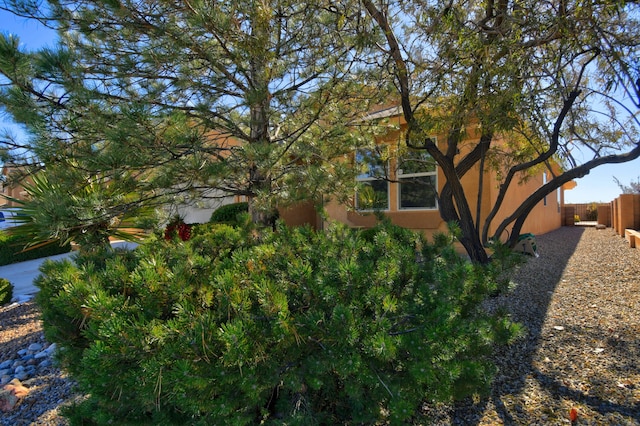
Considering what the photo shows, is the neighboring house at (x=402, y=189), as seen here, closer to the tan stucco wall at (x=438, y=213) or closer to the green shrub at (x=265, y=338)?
the tan stucco wall at (x=438, y=213)

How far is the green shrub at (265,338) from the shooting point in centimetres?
154

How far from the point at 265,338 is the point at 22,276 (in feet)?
33.7

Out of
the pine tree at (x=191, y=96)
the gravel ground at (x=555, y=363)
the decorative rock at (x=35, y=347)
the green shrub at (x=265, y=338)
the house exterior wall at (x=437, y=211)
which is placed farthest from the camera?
the house exterior wall at (x=437, y=211)

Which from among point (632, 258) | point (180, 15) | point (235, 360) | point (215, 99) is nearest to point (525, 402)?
point (235, 360)

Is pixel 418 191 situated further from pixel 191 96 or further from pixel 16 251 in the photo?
pixel 16 251

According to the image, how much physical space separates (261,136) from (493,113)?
265cm

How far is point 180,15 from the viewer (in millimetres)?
3840

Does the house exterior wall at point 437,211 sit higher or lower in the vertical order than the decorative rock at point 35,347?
higher

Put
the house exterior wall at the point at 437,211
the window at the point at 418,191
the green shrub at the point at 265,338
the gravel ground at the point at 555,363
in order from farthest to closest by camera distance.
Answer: the window at the point at 418,191, the house exterior wall at the point at 437,211, the gravel ground at the point at 555,363, the green shrub at the point at 265,338

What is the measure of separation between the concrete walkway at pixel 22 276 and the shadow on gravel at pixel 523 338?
5.54m

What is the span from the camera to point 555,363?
3109 mm

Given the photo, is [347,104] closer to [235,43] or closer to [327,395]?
[235,43]

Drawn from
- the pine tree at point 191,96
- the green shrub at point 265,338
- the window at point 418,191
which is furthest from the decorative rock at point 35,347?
the window at point 418,191

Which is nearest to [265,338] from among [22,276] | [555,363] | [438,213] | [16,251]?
[555,363]
